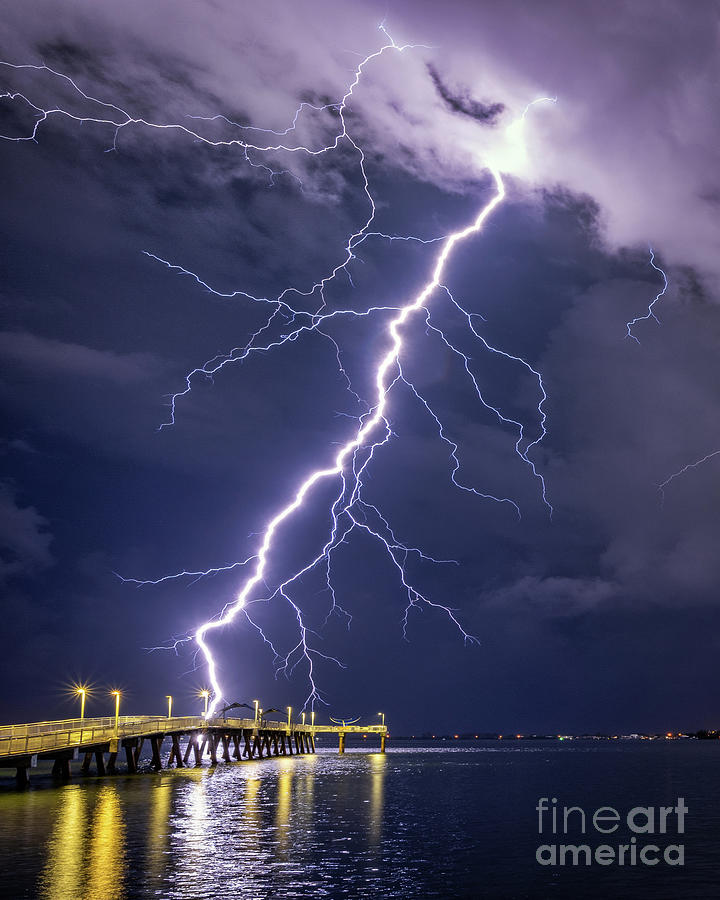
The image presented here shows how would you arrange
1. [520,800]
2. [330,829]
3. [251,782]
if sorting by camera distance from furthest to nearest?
1. [251,782]
2. [520,800]
3. [330,829]

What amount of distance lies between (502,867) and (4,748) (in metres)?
20.0

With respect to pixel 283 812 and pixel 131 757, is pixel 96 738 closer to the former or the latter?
pixel 131 757

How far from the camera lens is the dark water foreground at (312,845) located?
14719 millimetres

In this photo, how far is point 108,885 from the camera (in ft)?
45.9

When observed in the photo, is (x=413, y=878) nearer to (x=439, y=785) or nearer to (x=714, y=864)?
(x=714, y=864)

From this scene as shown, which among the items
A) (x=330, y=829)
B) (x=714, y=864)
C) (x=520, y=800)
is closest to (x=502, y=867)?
(x=714, y=864)

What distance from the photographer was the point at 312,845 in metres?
19.3
